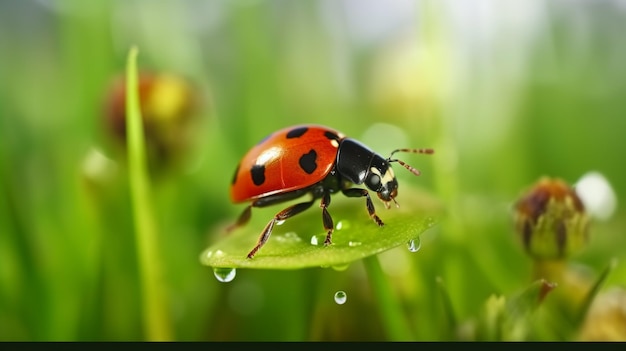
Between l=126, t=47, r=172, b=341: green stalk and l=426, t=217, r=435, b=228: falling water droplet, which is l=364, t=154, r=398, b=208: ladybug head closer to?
l=426, t=217, r=435, b=228: falling water droplet

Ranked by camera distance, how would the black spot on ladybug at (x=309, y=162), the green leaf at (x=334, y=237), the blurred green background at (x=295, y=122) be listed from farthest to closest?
the blurred green background at (x=295, y=122), the black spot on ladybug at (x=309, y=162), the green leaf at (x=334, y=237)

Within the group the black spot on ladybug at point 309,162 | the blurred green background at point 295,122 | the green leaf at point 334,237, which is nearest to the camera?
the green leaf at point 334,237

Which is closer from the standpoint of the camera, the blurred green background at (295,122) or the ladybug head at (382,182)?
the ladybug head at (382,182)

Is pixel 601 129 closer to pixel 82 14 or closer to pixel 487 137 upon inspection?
pixel 487 137

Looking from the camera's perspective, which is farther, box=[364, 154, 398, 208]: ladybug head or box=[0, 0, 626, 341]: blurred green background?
box=[0, 0, 626, 341]: blurred green background

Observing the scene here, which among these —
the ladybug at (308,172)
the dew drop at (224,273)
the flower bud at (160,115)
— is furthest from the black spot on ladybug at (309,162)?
the flower bud at (160,115)

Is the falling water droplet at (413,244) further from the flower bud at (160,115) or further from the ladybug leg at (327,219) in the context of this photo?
the flower bud at (160,115)

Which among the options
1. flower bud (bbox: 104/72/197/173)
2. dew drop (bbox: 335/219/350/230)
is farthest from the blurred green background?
dew drop (bbox: 335/219/350/230)

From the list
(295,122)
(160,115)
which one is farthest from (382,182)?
(295,122)
